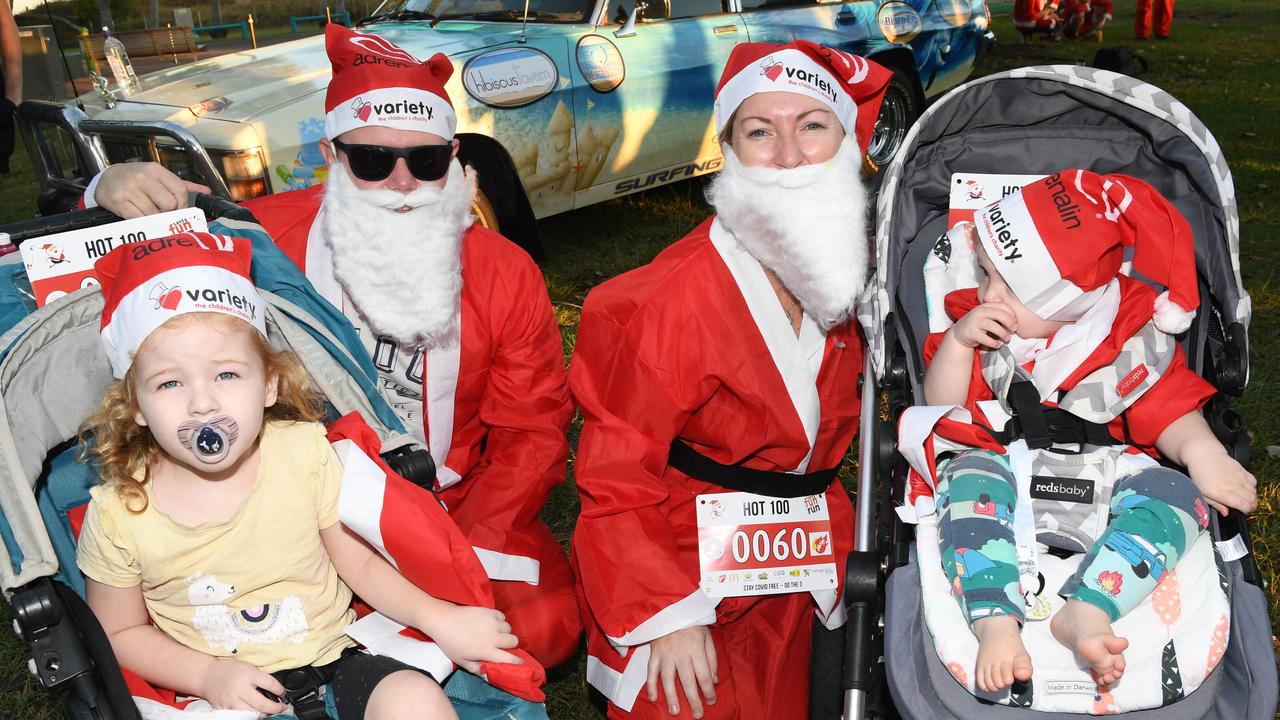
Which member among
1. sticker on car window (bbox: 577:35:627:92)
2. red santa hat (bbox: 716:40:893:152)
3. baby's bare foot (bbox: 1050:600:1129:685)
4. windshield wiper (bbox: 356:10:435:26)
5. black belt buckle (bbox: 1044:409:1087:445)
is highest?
windshield wiper (bbox: 356:10:435:26)

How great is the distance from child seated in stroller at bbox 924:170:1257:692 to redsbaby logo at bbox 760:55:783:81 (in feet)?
2.18

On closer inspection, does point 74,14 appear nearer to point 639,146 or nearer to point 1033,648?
point 639,146

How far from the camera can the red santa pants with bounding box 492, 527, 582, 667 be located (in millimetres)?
2938

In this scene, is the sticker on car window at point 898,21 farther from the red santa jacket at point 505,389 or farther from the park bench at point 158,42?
the red santa jacket at point 505,389

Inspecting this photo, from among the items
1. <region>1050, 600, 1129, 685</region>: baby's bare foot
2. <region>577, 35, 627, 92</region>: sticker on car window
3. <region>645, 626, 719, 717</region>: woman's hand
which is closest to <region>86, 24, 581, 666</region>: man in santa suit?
<region>645, 626, 719, 717</region>: woman's hand

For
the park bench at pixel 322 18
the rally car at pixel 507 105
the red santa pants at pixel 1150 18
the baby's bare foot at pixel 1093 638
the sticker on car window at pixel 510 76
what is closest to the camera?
the baby's bare foot at pixel 1093 638

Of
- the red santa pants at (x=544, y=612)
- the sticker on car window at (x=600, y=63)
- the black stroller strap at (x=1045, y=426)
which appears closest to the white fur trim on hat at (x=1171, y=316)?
the black stroller strap at (x=1045, y=426)

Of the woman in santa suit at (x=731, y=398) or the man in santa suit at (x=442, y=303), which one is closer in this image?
the woman in santa suit at (x=731, y=398)

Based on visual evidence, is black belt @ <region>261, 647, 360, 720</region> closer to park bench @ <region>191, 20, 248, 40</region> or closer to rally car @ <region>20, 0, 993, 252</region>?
rally car @ <region>20, 0, 993, 252</region>

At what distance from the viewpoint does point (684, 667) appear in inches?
98.8

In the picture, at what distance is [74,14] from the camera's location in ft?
26.3

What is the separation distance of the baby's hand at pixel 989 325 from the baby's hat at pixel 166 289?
1685 millimetres

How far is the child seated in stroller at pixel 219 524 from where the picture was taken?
207 cm

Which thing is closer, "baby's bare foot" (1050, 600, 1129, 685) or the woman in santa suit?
"baby's bare foot" (1050, 600, 1129, 685)
